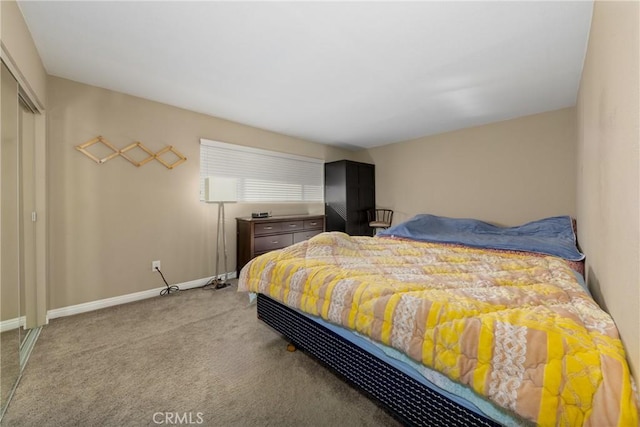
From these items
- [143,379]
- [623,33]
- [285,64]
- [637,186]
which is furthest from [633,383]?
[285,64]

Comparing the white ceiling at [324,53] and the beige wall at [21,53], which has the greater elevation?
the white ceiling at [324,53]

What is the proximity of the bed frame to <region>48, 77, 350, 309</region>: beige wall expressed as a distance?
2110mm

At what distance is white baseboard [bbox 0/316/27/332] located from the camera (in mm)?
1587

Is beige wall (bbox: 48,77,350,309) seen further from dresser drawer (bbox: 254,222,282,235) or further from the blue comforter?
the blue comforter

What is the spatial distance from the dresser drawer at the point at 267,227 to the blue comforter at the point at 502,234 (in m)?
1.55

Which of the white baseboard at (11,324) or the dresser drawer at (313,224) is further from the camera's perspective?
the dresser drawer at (313,224)

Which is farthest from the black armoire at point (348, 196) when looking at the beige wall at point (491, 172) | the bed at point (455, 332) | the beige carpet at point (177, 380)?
the beige carpet at point (177, 380)

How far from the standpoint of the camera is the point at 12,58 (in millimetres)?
1646

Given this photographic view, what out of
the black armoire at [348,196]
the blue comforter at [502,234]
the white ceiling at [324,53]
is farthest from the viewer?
the black armoire at [348,196]

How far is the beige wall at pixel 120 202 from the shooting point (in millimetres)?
2602

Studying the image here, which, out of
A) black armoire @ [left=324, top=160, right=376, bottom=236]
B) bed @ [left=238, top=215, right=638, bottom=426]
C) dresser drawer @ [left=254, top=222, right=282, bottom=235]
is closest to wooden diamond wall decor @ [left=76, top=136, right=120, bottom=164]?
dresser drawer @ [left=254, top=222, right=282, bottom=235]

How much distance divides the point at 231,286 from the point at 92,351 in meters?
1.62

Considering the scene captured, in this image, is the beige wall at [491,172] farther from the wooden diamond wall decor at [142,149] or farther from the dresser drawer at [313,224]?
the wooden diamond wall decor at [142,149]

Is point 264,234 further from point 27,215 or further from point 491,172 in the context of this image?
point 491,172
